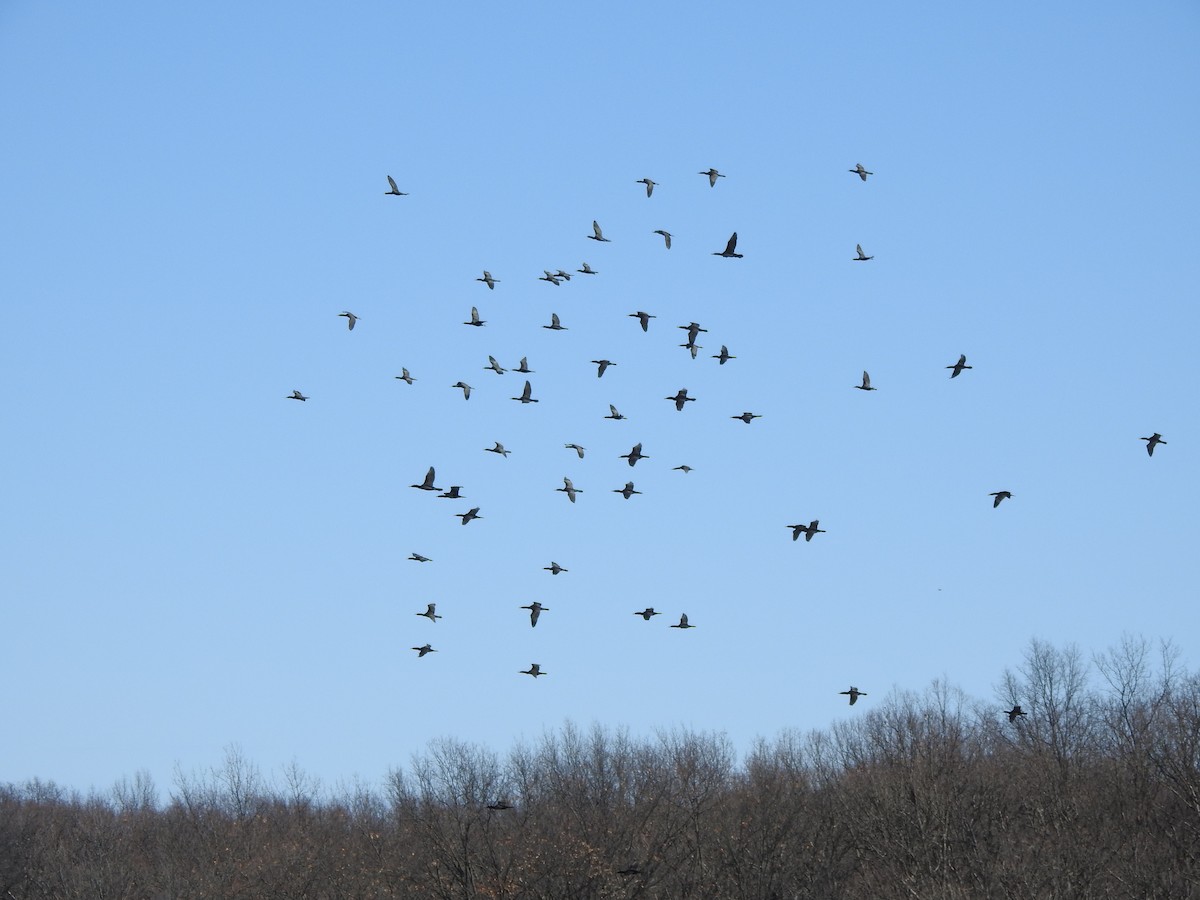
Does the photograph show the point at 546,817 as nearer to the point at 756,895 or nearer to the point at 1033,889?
the point at 756,895

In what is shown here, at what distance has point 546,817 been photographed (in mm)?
67125

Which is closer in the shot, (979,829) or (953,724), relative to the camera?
(979,829)

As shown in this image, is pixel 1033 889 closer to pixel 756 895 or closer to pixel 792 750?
pixel 756 895

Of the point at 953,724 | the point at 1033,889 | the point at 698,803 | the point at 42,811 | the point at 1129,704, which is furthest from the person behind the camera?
the point at 42,811

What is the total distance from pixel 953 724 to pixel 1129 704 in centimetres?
1676

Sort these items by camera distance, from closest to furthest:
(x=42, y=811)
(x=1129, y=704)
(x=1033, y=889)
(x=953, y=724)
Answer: (x=1033, y=889), (x=953, y=724), (x=1129, y=704), (x=42, y=811)

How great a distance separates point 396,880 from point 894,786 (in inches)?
711

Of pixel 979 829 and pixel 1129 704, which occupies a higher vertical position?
pixel 1129 704

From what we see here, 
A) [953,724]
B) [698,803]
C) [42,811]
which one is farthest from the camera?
[42,811]

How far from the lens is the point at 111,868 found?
70938 mm

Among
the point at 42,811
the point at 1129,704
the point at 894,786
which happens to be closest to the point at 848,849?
the point at 894,786

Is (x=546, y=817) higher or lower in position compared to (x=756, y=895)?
higher

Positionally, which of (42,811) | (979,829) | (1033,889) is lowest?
(1033,889)

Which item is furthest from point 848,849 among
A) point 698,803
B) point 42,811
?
point 42,811
